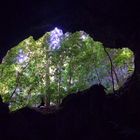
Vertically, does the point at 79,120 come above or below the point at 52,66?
below

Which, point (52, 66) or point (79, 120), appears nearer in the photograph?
point (79, 120)

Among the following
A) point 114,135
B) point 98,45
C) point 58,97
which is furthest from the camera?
point 98,45

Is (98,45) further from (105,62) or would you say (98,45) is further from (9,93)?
(9,93)

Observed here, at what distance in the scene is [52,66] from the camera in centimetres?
2705

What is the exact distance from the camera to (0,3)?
1291 cm

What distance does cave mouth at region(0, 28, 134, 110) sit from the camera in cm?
2602

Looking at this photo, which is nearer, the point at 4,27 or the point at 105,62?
the point at 4,27

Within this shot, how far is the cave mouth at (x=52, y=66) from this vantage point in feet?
85.4

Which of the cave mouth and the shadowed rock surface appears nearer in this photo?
the shadowed rock surface

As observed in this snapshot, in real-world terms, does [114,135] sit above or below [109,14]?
below

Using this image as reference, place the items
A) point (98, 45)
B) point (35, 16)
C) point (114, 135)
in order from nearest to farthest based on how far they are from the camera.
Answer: point (114, 135) → point (35, 16) → point (98, 45)

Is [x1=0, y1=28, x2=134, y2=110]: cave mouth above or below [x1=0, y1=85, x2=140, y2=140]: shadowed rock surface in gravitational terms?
above

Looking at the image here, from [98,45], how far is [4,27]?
13.6 m

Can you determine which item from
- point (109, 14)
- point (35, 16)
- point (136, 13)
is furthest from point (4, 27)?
point (136, 13)
